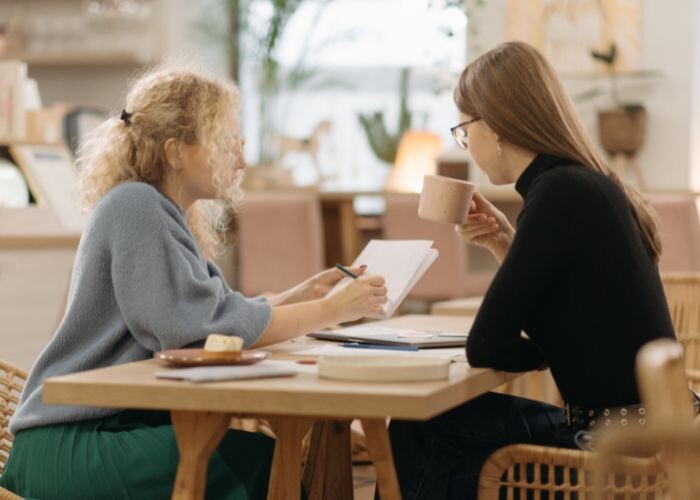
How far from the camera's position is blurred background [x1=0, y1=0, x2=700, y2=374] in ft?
17.4

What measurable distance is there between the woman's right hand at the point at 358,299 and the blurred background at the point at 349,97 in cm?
228

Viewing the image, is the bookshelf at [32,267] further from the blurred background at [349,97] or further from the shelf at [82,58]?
the shelf at [82,58]

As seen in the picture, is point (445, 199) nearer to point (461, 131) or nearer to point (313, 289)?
point (461, 131)

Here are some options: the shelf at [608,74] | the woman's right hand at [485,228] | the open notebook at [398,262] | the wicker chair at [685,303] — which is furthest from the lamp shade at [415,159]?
the open notebook at [398,262]

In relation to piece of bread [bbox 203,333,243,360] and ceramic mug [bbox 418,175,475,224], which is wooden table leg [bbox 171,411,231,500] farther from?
ceramic mug [bbox 418,175,475,224]

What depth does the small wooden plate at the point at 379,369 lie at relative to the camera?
60.4 inches

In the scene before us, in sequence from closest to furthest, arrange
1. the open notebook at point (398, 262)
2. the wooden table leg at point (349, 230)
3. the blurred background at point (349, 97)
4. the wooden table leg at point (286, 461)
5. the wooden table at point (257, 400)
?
the wooden table at point (257, 400)
the wooden table leg at point (286, 461)
the open notebook at point (398, 262)
the blurred background at point (349, 97)
the wooden table leg at point (349, 230)

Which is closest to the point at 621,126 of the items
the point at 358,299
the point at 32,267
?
the point at 32,267

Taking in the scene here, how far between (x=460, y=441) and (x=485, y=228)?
1.79 feet

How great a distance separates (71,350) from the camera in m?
1.92

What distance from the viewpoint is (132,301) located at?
1.81 m

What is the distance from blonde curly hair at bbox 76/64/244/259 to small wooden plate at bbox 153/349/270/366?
43 cm

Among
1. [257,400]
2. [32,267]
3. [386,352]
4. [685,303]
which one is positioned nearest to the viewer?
[257,400]

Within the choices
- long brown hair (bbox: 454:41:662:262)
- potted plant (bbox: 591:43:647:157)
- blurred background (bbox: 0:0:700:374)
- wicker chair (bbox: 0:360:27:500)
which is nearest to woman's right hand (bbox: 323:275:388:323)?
long brown hair (bbox: 454:41:662:262)
